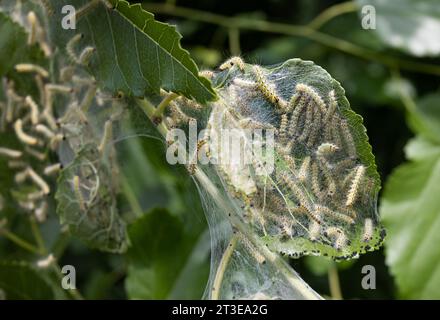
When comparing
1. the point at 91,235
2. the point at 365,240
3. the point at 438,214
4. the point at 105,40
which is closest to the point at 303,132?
the point at 365,240

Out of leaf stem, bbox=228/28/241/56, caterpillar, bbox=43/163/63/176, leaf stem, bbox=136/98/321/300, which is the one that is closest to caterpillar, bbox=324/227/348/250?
leaf stem, bbox=136/98/321/300

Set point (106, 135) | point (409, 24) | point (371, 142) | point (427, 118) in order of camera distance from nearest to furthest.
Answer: point (106, 135)
point (427, 118)
point (409, 24)
point (371, 142)

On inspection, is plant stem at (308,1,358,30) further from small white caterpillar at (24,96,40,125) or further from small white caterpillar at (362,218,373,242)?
small white caterpillar at (362,218,373,242)

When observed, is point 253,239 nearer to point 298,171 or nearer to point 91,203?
point 298,171

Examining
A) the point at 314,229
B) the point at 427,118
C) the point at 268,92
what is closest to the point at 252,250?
the point at 314,229

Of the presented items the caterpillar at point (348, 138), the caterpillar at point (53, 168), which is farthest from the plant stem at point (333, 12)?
the caterpillar at point (348, 138)

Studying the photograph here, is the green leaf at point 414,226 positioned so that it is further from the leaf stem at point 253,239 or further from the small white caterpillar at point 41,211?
the small white caterpillar at point 41,211
